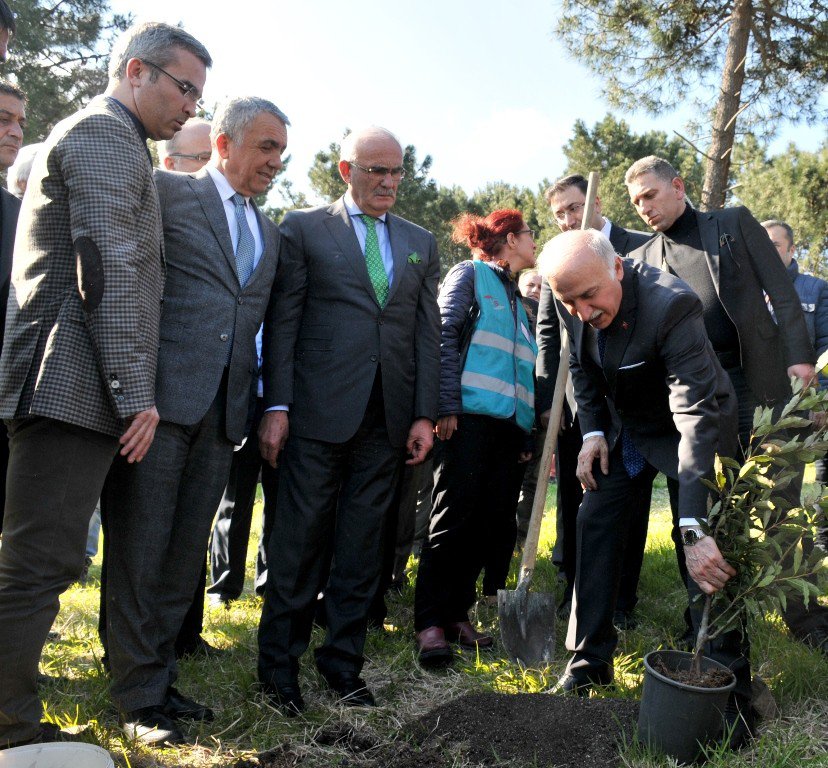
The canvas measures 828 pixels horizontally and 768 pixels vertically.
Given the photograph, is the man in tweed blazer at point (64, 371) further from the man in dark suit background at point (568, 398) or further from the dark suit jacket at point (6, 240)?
the man in dark suit background at point (568, 398)

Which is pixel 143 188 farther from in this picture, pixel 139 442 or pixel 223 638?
pixel 223 638

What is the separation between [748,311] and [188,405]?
255 centimetres

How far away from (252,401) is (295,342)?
0.32m

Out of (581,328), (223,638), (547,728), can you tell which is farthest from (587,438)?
(223,638)

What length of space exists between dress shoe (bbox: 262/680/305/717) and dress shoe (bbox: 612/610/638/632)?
1.71 m

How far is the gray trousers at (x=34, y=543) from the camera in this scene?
255cm

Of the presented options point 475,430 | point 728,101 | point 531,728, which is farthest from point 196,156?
point 728,101

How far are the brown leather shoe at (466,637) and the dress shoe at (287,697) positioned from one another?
0.98 metres

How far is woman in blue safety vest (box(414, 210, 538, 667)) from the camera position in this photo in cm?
409

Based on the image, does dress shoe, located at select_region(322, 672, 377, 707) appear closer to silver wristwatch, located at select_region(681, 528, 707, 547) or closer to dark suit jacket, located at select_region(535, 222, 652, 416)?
silver wristwatch, located at select_region(681, 528, 707, 547)

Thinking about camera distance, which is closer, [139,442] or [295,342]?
[139,442]

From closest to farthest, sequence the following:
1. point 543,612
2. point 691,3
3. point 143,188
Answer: point 143,188 < point 543,612 < point 691,3

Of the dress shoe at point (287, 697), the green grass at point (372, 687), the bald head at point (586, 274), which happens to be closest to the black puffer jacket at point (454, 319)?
the bald head at point (586, 274)

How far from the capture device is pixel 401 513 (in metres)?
4.81
